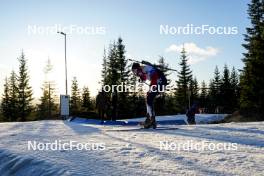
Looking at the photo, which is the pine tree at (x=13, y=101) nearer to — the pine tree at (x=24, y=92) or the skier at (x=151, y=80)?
the pine tree at (x=24, y=92)

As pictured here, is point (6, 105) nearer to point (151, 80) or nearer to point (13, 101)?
point (13, 101)

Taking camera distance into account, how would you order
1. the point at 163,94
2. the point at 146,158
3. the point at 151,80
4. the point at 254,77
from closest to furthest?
the point at 146,158
the point at 151,80
the point at 254,77
the point at 163,94

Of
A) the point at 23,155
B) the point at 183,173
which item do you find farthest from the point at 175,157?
the point at 23,155

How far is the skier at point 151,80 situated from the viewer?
11.3 metres

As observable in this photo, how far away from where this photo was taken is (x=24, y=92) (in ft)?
215

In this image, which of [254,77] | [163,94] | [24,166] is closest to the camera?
[24,166]

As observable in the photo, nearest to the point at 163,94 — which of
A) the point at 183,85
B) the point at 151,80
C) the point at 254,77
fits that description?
the point at 183,85

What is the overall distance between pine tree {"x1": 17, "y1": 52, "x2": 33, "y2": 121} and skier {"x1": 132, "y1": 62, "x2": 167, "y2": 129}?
2196 inches

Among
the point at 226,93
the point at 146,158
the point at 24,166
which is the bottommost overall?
the point at 24,166

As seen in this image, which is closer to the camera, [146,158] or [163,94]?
[146,158]

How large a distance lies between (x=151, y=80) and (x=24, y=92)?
57819mm

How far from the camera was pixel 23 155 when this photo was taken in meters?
6.73

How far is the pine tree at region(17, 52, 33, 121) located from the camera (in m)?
64.6

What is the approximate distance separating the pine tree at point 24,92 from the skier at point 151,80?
55771 mm
